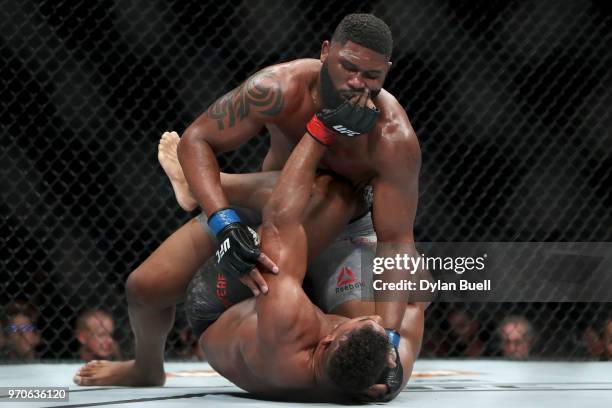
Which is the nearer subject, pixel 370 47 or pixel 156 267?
pixel 370 47

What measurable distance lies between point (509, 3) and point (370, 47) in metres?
1.93

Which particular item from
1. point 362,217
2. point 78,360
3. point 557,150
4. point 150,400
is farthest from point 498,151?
point 150,400

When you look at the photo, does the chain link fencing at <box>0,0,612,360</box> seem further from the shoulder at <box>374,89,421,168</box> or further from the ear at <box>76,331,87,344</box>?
the shoulder at <box>374,89,421,168</box>

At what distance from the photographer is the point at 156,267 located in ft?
6.36

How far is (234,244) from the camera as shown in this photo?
1.54 meters

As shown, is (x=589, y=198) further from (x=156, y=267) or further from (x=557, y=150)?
(x=156, y=267)

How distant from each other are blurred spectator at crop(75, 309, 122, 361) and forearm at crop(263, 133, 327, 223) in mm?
1546

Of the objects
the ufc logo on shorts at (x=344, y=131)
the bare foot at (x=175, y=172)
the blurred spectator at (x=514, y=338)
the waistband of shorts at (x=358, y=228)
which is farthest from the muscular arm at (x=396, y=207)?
the blurred spectator at (x=514, y=338)

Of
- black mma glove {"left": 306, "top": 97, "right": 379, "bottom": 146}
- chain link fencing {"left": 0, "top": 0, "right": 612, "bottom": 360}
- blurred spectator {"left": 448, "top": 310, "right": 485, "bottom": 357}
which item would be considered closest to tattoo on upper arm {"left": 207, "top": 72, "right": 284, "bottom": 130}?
black mma glove {"left": 306, "top": 97, "right": 379, "bottom": 146}

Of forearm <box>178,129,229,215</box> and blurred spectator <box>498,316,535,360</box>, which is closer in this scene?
forearm <box>178,129,229,215</box>

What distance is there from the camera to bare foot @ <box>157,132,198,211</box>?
2.12 metres

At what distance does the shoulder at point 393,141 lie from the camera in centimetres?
171

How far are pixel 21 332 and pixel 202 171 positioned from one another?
5.00ft

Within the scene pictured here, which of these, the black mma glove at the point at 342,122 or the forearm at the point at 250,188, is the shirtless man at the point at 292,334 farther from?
the forearm at the point at 250,188
